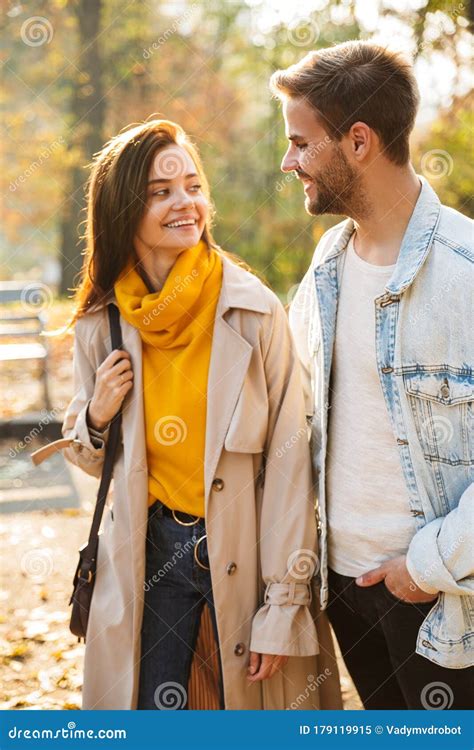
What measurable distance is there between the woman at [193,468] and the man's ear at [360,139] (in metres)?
0.49

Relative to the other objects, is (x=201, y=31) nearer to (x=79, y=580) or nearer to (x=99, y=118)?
(x=99, y=118)

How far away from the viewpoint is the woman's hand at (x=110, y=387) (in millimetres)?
2465

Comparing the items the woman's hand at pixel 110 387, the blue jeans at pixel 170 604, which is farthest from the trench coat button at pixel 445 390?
the woman's hand at pixel 110 387

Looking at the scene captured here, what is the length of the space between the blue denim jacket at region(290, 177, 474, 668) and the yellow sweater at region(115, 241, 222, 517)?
1.82ft

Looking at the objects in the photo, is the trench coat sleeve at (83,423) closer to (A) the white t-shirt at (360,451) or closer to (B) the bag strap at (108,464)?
(B) the bag strap at (108,464)

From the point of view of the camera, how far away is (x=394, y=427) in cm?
213

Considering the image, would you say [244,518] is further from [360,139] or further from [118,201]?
[360,139]

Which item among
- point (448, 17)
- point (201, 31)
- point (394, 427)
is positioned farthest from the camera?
point (201, 31)

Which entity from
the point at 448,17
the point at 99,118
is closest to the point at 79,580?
the point at 448,17

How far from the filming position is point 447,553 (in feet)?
6.62

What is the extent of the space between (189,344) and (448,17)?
2.47m

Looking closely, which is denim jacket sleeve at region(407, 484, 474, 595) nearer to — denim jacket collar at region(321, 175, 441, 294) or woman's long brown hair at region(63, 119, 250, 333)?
denim jacket collar at region(321, 175, 441, 294)

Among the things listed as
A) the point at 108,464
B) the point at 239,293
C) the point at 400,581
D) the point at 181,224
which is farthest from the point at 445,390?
the point at 108,464

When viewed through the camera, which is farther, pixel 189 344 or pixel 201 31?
pixel 201 31
